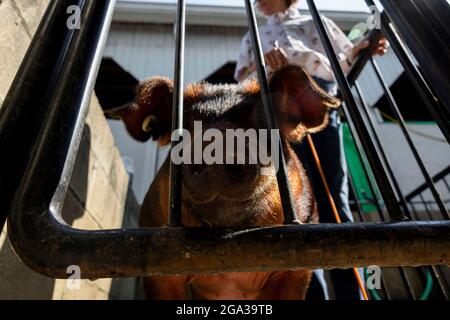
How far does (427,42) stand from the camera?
2.39ft

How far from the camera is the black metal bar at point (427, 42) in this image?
694mm

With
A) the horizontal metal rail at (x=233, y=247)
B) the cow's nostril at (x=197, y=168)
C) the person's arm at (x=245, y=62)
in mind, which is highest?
the person's arm at (x=245, y=62)

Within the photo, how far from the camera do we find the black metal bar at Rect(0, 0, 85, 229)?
23.6 inches

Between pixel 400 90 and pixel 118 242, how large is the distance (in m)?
9.26

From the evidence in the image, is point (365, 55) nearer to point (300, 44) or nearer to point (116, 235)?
point (300, 44)

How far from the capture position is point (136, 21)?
731 cm

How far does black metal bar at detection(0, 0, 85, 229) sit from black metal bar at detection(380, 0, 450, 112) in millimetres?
817

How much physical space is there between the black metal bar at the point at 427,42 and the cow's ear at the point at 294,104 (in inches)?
30.0

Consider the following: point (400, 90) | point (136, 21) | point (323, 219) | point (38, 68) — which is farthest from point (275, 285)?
point (400, 90)

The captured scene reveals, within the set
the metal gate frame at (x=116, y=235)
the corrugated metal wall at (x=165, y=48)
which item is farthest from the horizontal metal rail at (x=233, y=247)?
the corrugated metal wall at (x=165, y=48)

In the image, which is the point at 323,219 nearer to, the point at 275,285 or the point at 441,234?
the point at 275,285

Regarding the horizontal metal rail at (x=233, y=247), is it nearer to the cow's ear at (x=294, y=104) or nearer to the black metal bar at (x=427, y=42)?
the black metal bar at (x=427, y=42)

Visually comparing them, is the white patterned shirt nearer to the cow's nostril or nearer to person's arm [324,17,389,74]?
person's arm [324,17,389,74]

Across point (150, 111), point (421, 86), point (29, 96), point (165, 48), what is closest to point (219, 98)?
point (150, 111)
